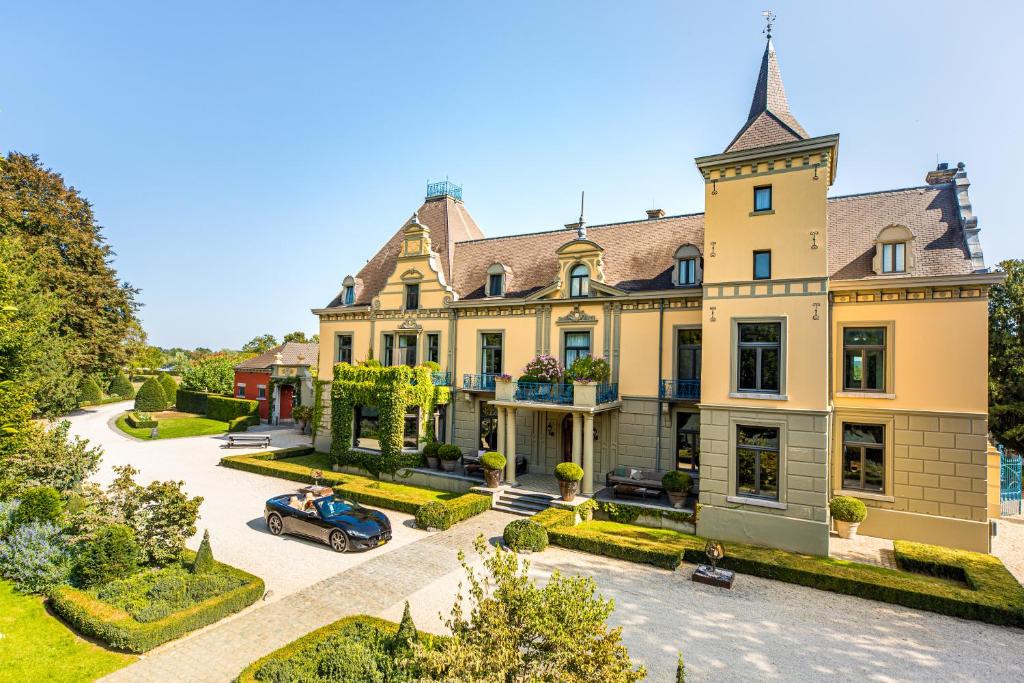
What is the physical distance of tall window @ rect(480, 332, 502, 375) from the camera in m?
22.7

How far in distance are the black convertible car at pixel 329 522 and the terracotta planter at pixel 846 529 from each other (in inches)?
559

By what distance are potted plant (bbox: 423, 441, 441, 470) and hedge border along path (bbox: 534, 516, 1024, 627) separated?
6973mm

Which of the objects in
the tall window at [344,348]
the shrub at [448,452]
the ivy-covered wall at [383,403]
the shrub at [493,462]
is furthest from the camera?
the tall window at [344,348]

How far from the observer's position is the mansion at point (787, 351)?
1480 centimetres

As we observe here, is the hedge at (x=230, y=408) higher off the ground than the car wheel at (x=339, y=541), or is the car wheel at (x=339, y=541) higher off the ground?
the hedge at (x=230, y=408)

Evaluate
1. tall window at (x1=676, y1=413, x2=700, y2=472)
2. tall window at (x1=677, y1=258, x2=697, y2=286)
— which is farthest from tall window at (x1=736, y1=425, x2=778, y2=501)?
tall window at (x1=677, y1=258, x2=697, y2=286)

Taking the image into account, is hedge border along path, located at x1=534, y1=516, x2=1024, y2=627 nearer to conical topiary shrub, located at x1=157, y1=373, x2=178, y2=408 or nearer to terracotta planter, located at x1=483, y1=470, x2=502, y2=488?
terracotta planter, located at x1=483, y1=470, x2=502, y2=488

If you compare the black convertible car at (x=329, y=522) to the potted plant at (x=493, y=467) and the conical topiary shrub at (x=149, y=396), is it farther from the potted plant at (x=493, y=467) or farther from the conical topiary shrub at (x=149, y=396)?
the conical topiary shrub at (x=149, y=396)

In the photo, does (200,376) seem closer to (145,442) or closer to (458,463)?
(145,442)

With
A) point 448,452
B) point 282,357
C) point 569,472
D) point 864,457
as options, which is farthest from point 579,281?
point 282,357

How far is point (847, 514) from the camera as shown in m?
15.6

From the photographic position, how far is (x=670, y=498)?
17.1m

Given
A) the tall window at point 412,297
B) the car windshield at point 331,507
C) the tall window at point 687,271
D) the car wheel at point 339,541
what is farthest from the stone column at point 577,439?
the tall window at point 412,297

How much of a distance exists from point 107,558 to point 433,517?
8217 mm
